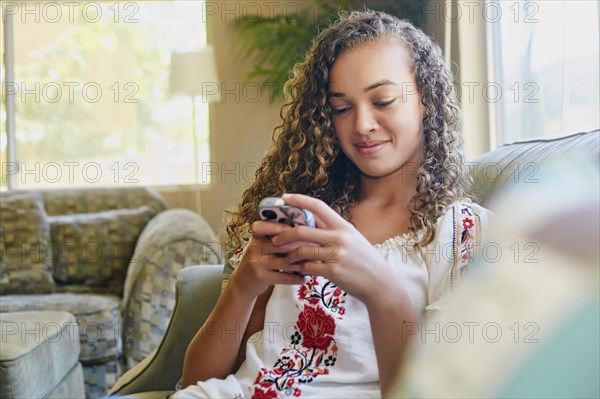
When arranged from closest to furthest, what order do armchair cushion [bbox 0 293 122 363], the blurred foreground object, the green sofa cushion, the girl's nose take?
the blurred foreground object < the girl's nose < the green sofa cushion < armchair cushion [bbox 0 293 122 363]

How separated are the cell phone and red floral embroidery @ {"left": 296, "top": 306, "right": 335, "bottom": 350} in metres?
0.25

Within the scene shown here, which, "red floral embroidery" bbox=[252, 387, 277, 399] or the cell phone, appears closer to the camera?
the cell phone

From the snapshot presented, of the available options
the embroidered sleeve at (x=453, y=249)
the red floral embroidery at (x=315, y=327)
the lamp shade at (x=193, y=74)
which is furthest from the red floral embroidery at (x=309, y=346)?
the lamp shade at (x=193, y=74)

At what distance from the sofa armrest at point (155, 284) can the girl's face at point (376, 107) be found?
1.68 metres

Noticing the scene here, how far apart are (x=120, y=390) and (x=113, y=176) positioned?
3282 mm

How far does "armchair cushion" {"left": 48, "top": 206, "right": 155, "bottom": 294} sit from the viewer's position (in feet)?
11.3

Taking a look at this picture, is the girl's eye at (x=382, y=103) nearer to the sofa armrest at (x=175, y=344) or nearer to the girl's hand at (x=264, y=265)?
the girl's hand at (x=264, y=265)

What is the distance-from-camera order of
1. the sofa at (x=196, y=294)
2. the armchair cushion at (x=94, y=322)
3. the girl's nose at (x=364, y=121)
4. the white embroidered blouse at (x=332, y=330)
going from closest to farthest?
the white embroidered blouse at (x=332, y=330)
the girl's nose at (x=364, y=121)
the sofa at (x=196, y=294)
the armchair cushion at (x=94, y=322)

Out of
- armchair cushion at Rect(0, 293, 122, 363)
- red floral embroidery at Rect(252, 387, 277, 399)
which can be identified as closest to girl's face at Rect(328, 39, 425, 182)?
red floral embroidery at Rect(252, 387, 277, 399)

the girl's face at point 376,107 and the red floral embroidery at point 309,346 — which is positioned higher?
the girl's face at point 376,107

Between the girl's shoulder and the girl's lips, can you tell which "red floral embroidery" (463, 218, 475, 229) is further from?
the girl's lips

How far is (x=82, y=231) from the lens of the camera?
11.6 ft

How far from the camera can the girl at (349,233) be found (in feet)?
3.17

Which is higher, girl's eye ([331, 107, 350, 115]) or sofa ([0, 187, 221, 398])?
girl's eye ([331, 107, 350, 115])
